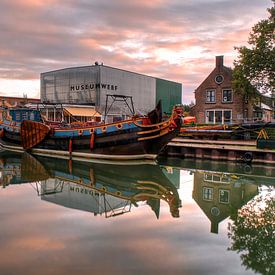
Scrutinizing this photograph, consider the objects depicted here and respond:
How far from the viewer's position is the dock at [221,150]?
59.5 feet

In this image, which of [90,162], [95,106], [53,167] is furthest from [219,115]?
[53,167]

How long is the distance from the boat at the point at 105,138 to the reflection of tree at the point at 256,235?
8134 millimetres

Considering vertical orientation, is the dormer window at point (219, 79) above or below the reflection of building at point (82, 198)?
above

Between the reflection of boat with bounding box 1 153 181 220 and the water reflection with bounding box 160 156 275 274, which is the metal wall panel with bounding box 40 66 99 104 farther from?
the water reflection with bounding box 160 156 275 274

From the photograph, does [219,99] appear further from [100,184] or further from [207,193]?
[100,184]

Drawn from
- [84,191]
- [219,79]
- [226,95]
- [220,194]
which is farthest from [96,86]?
[220,194]

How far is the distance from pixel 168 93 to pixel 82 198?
139 feet

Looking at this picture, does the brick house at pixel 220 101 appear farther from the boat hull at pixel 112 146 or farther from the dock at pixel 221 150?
the boat hull at pixel 112 146

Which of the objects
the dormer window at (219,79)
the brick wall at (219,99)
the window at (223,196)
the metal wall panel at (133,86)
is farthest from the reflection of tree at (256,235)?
the metal wall panel at (133,86)

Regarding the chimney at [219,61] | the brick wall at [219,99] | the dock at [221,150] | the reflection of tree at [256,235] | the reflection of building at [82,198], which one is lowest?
the reflection of building at [82,198]

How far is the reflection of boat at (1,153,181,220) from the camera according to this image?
10.8 metres

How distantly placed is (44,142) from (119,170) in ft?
25.9

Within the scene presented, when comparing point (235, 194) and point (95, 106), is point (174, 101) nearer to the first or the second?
point (95, 106)

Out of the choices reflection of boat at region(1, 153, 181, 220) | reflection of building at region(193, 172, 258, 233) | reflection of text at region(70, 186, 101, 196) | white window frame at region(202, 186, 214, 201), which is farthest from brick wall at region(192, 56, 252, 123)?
reflection of text at region(70, 186, 101, 196)
